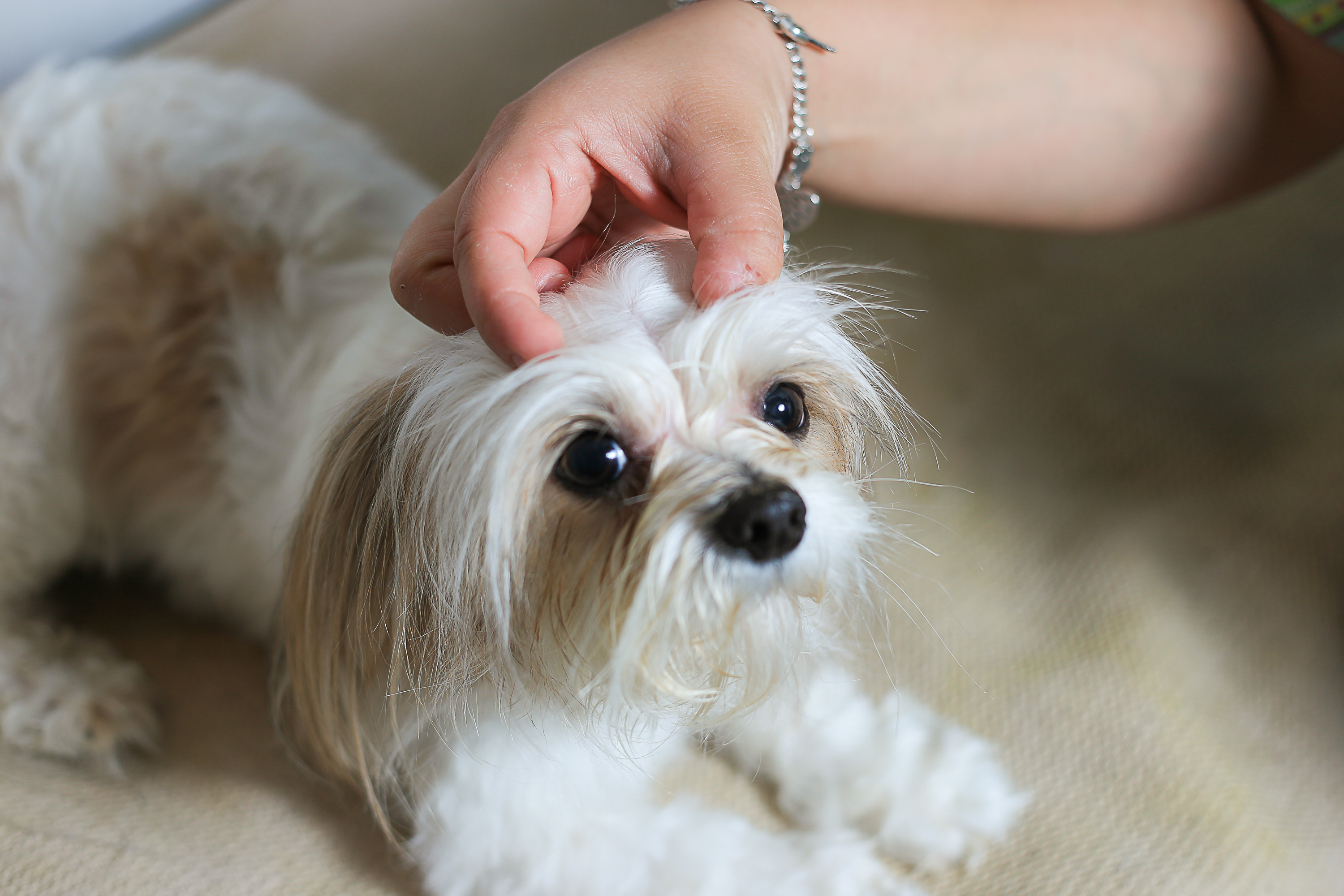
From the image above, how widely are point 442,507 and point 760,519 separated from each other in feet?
1.18

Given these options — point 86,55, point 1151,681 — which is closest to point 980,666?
point 1151,681

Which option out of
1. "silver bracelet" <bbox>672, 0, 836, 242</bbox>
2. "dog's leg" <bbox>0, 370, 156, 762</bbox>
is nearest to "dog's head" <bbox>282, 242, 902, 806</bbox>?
"silver bracelet" <bbox>672, 0, 836, 242</bbox>

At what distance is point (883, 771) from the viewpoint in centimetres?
147

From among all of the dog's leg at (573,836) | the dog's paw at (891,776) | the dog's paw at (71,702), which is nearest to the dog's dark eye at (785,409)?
the dog's leg at (573,836)

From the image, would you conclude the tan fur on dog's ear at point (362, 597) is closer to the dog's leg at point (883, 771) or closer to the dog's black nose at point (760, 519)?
the dog's black nose at point (760, 519)

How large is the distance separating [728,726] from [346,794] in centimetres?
58

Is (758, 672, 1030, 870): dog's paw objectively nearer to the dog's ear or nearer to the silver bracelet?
the dog's ear

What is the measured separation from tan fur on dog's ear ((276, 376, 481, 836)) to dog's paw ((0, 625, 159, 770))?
45cm

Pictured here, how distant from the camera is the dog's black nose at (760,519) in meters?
0.87

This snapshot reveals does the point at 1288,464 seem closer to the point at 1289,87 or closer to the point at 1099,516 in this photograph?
the point at 1099,516

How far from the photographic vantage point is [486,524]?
954 millimetres

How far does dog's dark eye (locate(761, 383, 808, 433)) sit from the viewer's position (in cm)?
104

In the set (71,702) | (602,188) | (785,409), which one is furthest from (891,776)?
(71,702)

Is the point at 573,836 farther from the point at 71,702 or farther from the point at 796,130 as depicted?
the point at 796,130
